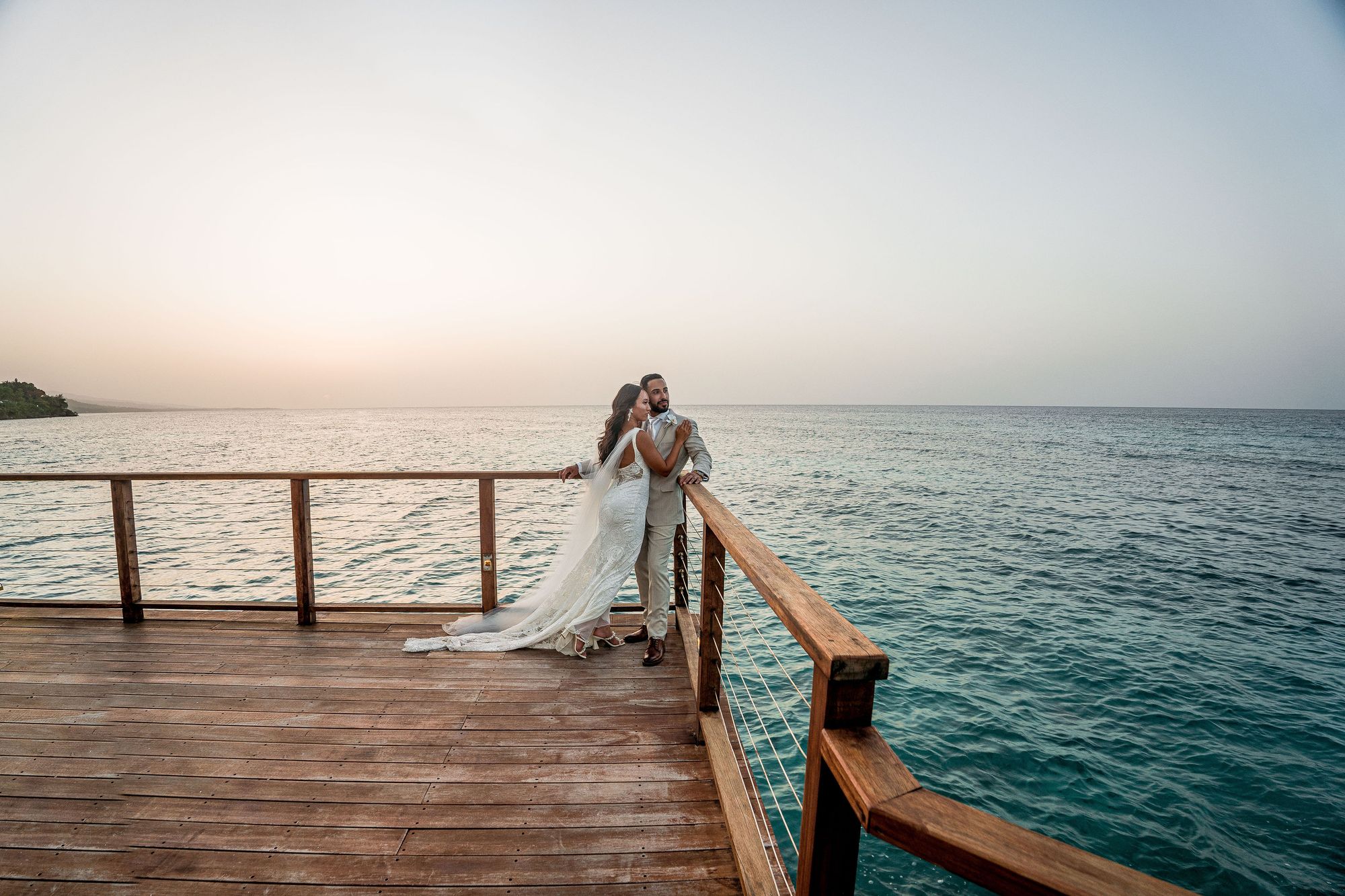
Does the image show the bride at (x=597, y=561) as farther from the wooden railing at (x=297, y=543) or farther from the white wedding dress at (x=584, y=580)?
the wooden railing at (x=297, y=543)

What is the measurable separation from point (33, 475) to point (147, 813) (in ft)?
10.3

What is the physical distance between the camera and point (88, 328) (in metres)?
19.1

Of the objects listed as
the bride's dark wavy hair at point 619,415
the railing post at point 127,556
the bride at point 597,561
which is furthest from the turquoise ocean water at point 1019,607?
the bride's dark wavy hair at point 619,415

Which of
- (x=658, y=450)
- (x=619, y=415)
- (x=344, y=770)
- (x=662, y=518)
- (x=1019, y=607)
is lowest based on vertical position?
(x=1019, y=607)

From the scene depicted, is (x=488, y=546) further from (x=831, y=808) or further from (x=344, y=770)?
(x=831, y=808)

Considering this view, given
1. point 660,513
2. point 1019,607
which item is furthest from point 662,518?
point 1019,607

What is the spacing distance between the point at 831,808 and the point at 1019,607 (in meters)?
9.04

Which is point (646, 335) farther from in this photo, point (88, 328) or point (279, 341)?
point (88, 328)

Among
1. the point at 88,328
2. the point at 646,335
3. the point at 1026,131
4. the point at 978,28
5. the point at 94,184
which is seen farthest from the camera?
the point at 646,335

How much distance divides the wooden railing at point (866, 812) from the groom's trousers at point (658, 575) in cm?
174

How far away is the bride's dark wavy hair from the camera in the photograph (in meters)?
3.38

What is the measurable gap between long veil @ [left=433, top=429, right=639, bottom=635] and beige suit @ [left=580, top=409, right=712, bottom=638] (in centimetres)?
32

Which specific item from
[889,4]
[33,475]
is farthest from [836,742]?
[889,4]

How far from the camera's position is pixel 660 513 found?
3.33m
